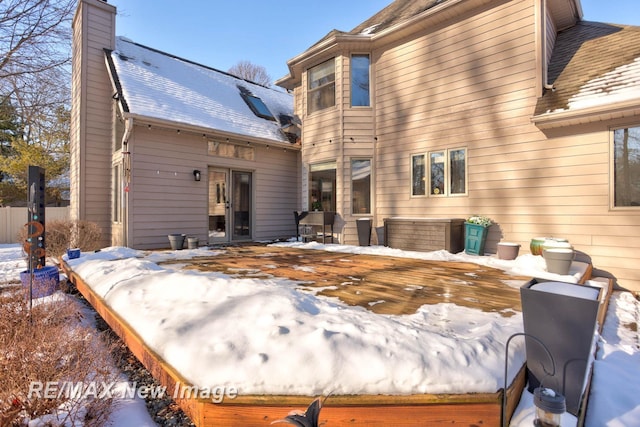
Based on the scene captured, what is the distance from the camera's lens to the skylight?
9812 mm

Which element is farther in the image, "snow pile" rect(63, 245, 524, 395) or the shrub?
the shrub

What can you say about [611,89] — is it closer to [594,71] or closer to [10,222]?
[594,71]

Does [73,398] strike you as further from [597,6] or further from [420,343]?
[597,6]

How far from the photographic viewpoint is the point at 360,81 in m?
7.71

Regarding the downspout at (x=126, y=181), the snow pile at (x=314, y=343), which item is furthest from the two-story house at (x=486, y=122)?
the downspout at (x=126, y=181)

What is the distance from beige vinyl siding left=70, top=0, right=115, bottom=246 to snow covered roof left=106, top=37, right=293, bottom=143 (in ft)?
1.52

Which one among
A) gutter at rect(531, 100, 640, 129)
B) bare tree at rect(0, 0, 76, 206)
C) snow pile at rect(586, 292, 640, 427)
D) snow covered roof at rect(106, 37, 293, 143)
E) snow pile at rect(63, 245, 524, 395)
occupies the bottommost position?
snow pile at rect(586, 292, 640, 427)

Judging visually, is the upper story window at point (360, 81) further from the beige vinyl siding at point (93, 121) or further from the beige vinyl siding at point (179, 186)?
the beige vinyl siding at point (93, 121)

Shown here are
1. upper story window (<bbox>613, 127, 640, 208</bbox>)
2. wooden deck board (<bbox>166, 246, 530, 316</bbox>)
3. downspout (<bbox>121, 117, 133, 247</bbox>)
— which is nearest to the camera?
wooden deck board (<bbox>166, 246, 530, 316</bbox>)

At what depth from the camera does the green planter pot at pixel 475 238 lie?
5.77 m

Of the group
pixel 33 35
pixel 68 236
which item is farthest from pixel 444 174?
pixel 33 35

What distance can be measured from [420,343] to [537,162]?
4951 millimetres

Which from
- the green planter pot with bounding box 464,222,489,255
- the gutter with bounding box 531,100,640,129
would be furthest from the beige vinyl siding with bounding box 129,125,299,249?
the gutter with bounding box 531,100,640,129

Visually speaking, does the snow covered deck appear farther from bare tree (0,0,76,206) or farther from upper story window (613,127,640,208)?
bare tree (0,0,76,206)
